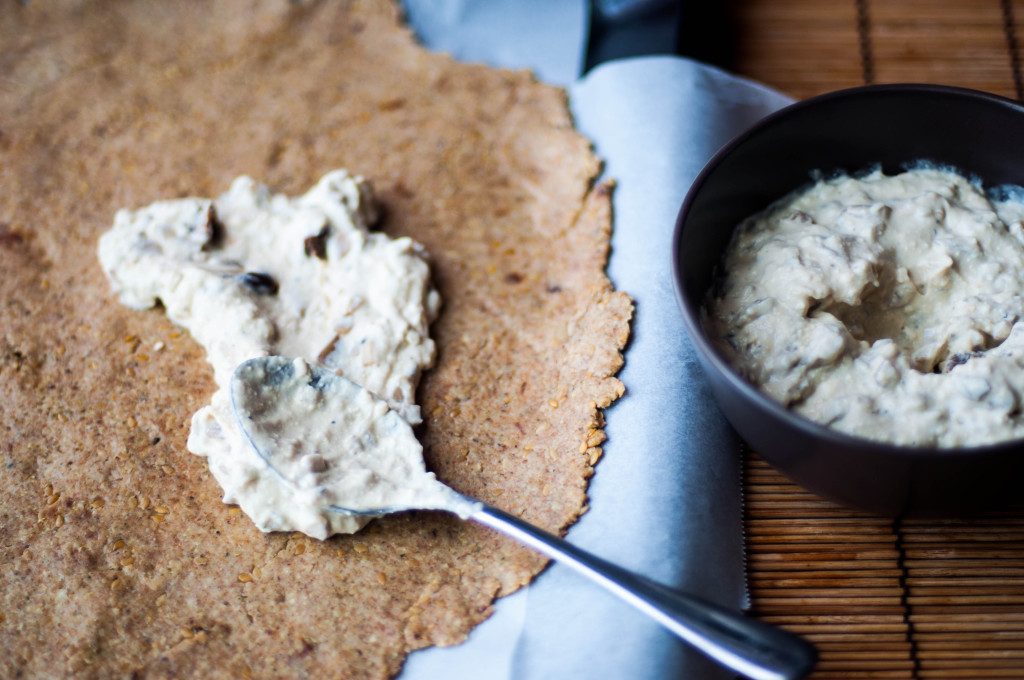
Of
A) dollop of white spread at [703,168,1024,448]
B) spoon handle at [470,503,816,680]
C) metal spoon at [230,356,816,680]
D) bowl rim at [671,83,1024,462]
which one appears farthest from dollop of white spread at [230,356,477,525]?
dollop of white spread at [703,168,1024,448]

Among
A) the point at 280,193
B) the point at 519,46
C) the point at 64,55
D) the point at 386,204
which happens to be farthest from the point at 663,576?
the point at 64,55

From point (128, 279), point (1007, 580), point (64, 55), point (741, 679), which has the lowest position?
point (741, 679)

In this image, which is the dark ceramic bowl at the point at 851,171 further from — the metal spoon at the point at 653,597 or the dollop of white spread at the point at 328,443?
the dollop of white spread at the point at 328,443

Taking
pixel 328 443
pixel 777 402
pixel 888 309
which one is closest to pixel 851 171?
pixel 888 309

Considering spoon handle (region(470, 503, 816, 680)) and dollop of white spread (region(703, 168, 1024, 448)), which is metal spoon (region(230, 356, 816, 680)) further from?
dollop of white spread (region(703, 168, 1024, 448))

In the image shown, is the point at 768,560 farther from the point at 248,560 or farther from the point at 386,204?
the point at 386,204

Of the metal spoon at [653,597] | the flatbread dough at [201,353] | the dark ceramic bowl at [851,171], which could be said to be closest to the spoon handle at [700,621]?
the metal spoon at [653,597]
